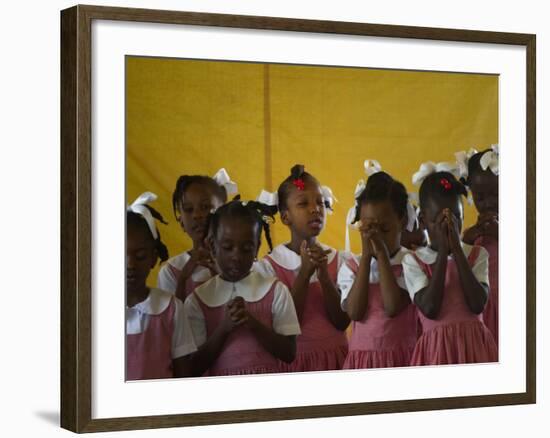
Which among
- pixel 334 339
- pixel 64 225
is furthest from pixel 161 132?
pixel 334 339

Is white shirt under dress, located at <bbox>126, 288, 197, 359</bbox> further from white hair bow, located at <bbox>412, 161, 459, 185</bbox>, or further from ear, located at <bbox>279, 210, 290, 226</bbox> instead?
white hair bow, located at <bbox>412, 161, 459, 185</bbox>

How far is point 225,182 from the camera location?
2607mm

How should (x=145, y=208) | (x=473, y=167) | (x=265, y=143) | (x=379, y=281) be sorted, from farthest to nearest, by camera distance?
(x=473, y=167)
(x=379, y=281)
(x=265, y=143)
(x=145, y=208)

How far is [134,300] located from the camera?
2541 mm

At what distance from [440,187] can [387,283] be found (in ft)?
0.76

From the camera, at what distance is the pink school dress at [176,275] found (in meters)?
2.57

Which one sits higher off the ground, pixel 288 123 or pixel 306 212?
pixel 288 123

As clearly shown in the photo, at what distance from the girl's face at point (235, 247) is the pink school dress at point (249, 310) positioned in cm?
2

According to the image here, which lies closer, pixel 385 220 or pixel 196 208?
pixel 196 208

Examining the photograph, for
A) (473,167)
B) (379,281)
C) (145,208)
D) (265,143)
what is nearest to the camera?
(145,208)

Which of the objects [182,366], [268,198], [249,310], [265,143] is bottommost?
[182,366]

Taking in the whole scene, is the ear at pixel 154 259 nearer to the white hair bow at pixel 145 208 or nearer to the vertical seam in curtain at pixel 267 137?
the white hair bow at pixel 145 208

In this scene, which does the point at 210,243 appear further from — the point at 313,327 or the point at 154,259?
the point at 313,327

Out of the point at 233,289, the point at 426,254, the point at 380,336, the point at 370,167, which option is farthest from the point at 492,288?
the point at 233,289
